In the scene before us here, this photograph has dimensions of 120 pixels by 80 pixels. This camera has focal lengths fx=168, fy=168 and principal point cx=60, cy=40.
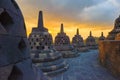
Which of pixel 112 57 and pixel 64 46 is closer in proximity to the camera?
pixel 112 57

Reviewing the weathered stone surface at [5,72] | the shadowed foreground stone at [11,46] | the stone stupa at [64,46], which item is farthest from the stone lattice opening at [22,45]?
the stone stupa at [64,46]


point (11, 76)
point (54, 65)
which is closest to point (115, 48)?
point (54, 65)

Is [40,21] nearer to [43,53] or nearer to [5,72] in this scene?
[43,53]

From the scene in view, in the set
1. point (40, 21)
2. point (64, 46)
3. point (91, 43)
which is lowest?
point (64, 46)

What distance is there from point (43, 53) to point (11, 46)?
791cm

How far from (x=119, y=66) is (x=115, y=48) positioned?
108cm

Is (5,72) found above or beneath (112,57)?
above

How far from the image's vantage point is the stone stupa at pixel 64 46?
15.8 metres

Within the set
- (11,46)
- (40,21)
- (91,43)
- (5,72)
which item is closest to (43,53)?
(40,21)

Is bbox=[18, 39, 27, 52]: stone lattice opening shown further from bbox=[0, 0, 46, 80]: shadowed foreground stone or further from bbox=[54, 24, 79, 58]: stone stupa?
bbox=[54, 24, 79, 58]: stone stupa

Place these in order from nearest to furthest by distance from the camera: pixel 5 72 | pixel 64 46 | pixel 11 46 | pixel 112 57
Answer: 1. pixel 5 72
2. pixel 11 46
3. pixel 112 57
4. pixel 64 46

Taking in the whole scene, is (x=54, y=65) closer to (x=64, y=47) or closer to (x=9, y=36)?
(x=64, y=47)

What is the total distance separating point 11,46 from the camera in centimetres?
303

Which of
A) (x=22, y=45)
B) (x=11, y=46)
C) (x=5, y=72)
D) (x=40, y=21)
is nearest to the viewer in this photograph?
(x=5, y=72)
